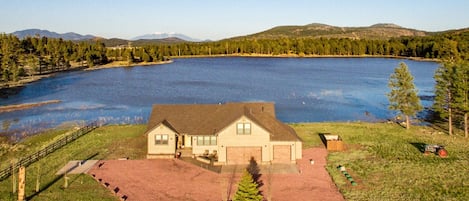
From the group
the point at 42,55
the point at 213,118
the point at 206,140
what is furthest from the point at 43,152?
the point at 42,55

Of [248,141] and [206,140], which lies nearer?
[248,141]

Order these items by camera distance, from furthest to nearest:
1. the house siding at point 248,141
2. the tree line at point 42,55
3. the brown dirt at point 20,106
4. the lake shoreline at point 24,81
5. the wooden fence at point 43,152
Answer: the tree line at point 42,55
the lake shoreline at point 24,81
the brown dirt at point 20,106
the house siding at point 248,141
the wooden fence at point 43,152

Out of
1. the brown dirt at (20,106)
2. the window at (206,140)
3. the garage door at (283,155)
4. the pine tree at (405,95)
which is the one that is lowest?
the garage door at (283,155)

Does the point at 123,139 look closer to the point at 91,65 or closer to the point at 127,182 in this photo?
the point at 127,182

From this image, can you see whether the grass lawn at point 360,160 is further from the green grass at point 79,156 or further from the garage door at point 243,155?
the garage door at point 243,155

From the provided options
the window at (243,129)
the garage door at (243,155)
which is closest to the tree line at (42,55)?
the garage door at (243,155)

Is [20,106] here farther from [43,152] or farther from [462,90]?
[462,90]
